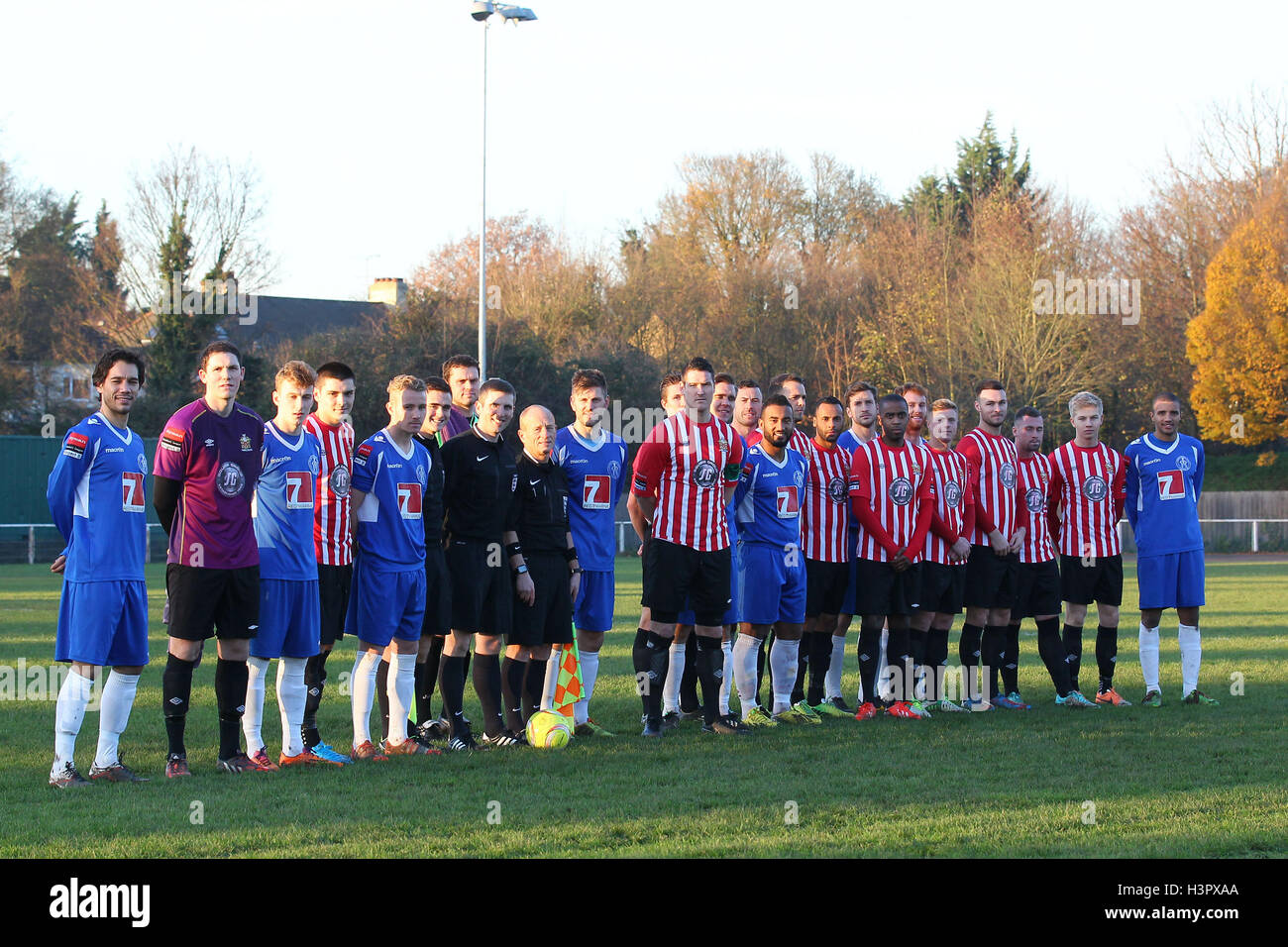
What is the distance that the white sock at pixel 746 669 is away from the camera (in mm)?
8883

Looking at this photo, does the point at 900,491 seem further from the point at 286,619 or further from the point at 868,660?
the point at 286,619

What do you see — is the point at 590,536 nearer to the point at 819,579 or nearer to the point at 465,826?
the point at 819,579

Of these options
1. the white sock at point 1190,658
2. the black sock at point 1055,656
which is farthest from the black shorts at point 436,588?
the white sock at point 1190,658

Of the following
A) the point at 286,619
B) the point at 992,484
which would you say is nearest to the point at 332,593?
the point at 286,619

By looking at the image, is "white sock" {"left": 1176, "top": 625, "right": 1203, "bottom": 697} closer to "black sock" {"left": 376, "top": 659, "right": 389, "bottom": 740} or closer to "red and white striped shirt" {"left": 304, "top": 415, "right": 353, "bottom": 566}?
"black sock" {"left": 376, "top": 659, "right": 389, "bottom": 740}

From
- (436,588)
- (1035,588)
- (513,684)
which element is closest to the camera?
(436,588)

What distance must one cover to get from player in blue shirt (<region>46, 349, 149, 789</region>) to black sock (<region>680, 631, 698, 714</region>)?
3.81 meters

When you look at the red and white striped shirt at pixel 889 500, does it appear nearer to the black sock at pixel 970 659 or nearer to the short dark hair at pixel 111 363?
the black sock at pixel 970 659

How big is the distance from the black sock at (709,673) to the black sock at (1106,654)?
10.6ft

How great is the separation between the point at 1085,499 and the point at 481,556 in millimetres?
4899

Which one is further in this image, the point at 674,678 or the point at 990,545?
the point at 990,545

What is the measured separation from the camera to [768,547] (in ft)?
29.1

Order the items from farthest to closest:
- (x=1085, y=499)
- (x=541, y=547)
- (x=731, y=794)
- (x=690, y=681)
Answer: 1. (x=1085, y=499)
2. (x=690, y=681)
3. (x=541, y=547)
4. (x=731, y=794)

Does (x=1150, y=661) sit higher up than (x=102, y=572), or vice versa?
(x=102, y=572)
